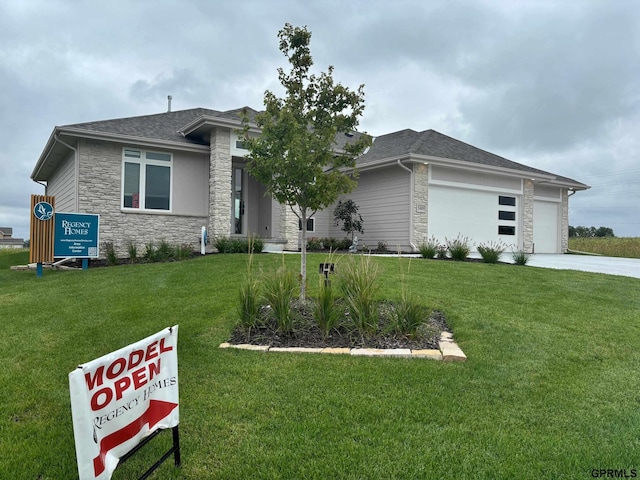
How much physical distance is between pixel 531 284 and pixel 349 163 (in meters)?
4.52

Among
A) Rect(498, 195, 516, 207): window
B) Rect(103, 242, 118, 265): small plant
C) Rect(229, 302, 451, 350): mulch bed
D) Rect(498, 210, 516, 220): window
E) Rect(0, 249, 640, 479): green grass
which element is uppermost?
Rect(498, 195, 516, 207): window

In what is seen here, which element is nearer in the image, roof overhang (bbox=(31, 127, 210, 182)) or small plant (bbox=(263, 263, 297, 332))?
small plant (bbox=(263, 263, 297, 332))

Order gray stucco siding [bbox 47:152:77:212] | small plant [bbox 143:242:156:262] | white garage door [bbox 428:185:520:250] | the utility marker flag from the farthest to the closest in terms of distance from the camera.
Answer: white garage door [bbox 428:185:520:250] < gray stucco siding [bbox 47:152:77:212] < small plant [bbox 143:242:156:262] < the utility marker flag

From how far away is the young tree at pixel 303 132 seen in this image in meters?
5.32

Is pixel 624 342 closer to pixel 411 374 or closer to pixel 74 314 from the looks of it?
pixel 411 374

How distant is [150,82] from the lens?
66.6ft

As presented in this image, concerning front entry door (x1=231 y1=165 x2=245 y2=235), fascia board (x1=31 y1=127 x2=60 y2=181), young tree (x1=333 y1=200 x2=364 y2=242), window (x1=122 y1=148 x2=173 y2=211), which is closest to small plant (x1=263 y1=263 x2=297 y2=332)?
window (x1=122 y1=148 x2=173 y2=211)

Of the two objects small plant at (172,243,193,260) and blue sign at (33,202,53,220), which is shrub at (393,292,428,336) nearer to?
small plant at (172,243,193,260)

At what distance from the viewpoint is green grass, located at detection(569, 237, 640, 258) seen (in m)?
18.4

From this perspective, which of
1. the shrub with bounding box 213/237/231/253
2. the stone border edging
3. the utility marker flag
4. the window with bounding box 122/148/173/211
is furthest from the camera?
the window with bounding box 122/148/173/211

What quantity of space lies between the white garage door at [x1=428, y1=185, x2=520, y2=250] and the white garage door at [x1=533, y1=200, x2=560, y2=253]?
6.32 ft

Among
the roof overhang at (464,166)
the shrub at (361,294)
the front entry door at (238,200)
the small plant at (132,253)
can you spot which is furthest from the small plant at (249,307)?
the front entry door at (238,200)

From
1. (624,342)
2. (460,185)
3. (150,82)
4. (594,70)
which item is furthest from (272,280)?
(150,82)

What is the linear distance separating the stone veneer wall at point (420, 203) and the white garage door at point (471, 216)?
0.30 metres
